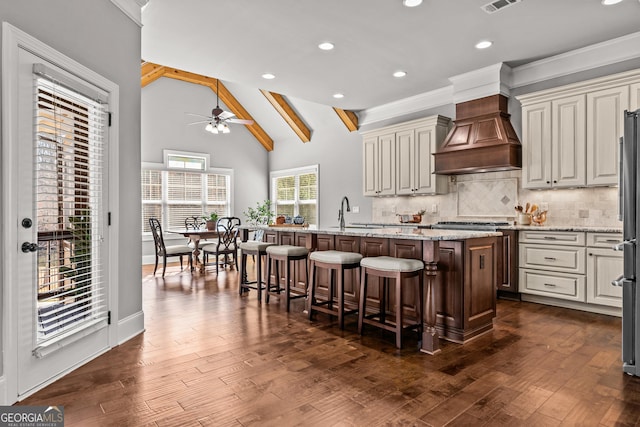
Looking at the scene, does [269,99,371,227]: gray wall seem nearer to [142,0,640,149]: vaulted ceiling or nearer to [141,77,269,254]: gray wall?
[141,77,269,254]: gray wall

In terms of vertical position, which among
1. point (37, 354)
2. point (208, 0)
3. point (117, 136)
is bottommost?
point (37, 354)

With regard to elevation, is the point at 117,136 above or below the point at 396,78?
below

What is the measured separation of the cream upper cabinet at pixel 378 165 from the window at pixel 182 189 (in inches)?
155

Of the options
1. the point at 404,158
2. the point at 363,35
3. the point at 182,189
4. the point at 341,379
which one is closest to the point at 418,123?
the point at 404,158

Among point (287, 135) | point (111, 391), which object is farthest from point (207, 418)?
point (287, 135)

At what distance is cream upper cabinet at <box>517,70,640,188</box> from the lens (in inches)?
164

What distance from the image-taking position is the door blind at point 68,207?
236 cm

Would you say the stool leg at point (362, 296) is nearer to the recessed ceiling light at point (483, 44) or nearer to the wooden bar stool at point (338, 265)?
the wooden bar stool at point (338, 265)

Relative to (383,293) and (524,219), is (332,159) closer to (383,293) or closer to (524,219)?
(524,219)

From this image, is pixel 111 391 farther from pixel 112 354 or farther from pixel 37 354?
pixel 112 354

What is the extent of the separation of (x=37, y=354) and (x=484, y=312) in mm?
3405

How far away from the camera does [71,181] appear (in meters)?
2.61

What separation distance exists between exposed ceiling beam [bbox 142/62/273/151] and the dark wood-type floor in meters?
5.66

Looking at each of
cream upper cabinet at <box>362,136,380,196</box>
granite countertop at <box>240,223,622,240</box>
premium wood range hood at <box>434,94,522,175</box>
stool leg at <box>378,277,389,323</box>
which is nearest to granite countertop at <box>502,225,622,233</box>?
granite countertop at <box>240,223,622,240</box>
